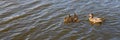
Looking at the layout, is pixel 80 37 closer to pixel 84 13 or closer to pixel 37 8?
pixel 84 13

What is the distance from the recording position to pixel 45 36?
1111 cm

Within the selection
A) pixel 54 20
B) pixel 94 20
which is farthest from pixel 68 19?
pixel 94 20

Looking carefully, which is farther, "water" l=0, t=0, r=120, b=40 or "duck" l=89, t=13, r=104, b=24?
"duck" l=89, t=13, r=104, b=24

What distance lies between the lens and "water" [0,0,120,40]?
11.2 meters

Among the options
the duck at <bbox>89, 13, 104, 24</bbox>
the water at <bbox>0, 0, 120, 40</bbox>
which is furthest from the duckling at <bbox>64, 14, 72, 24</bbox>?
the duck at <bbox>89, 13, 104, 24</bbox>

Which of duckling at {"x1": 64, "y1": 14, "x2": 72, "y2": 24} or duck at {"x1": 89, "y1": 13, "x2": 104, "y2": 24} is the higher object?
duckling at {"x1": 64, "y1": 14, "x2": 72, "y2": 24}

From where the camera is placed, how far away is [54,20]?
12.7m

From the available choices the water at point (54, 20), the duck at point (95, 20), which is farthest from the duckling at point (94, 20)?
the water at point (54, 20)

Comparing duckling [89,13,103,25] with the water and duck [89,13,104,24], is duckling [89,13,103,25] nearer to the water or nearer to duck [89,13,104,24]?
duck [89,13,104,24]

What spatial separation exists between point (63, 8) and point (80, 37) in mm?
3363

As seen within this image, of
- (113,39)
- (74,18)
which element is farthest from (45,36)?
(113,39)

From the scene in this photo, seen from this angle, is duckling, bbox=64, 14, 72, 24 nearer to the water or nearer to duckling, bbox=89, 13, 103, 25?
the water

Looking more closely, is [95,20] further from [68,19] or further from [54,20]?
[54,20]

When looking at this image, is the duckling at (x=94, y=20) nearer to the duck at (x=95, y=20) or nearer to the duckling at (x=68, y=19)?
the duck at (x=95, y=20)
